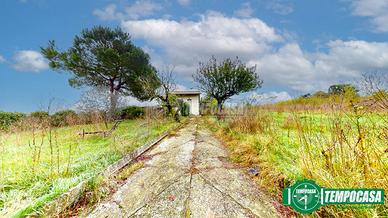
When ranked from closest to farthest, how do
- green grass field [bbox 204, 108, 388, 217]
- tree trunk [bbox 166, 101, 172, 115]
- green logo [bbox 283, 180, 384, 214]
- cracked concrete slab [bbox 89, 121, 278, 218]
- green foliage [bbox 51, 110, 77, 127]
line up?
1. green logo [bbox 283, 180, 384, 214]
2. green grass field [bbox 204, 108, 388, 217]
3. cracked concrete slab [bbox 89, 121, 278, 218]
4. green foliage [bbox 51, 110, 77, 127]
5. tree trunk [bbox 166, 101, 172, 115]

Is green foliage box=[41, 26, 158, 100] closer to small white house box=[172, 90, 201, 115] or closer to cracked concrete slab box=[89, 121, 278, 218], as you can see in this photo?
small white house box=[172, 90, 201, 115]

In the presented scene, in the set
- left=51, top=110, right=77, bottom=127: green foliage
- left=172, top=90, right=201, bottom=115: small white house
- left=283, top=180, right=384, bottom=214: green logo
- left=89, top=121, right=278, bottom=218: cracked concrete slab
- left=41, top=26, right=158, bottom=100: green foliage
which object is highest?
left=41, top=26, right=158, bottom=100: green foliage

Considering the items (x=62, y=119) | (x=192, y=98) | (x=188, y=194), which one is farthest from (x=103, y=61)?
(x=188, y=194)

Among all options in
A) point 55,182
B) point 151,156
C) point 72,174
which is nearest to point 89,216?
point 55,182

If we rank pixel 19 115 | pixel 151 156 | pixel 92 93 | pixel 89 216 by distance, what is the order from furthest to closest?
pixel 19 115, pixel 92 93, pixel 151 156, pixel 89 216

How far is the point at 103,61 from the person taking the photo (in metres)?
20.9

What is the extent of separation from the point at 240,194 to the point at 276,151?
6.23ft

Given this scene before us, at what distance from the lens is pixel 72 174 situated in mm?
4004

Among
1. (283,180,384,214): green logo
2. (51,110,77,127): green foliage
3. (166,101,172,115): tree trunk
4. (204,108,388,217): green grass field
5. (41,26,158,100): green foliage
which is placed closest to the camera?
(283,180,384,214): green logo

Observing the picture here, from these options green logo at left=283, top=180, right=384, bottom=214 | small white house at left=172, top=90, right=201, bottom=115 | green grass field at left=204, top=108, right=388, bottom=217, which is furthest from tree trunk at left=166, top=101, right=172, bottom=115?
small white house at left=172, top=90, right=201, bottom=115

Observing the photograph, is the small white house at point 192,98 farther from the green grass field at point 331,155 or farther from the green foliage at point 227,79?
the green grass field at point 331,155

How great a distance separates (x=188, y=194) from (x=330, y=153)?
1776 mm

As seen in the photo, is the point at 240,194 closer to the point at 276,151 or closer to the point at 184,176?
the point at 184,176

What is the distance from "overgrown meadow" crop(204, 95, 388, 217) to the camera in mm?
2389
